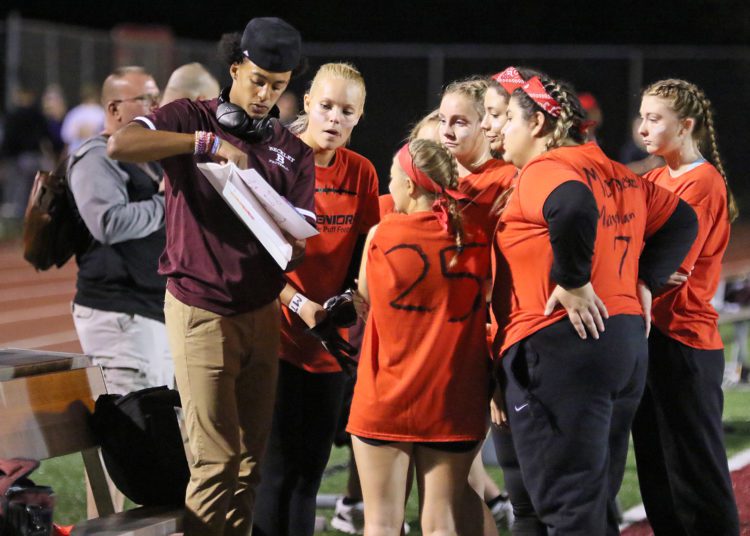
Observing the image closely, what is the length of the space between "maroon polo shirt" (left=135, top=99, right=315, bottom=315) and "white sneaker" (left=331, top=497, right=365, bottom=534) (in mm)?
1896

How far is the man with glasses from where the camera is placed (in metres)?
5.03

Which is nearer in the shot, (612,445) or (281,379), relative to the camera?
(612,445)

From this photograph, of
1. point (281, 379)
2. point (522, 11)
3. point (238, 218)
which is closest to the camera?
point (238, 218)

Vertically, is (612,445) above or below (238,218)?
below

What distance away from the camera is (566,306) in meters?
3.45

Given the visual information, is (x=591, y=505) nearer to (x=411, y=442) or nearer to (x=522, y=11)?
(x=411, y=442)

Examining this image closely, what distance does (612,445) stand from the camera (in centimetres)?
375

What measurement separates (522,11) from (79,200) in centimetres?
2418

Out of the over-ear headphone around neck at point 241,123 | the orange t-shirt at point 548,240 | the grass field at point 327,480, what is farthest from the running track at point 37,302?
the orange t-shirt at point 548,240

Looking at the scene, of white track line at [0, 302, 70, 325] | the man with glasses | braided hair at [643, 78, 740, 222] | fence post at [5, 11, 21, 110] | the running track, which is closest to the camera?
braided hair at [643, 78, 740, 222]

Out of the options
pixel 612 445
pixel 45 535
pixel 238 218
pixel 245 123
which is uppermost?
pixel 245 123

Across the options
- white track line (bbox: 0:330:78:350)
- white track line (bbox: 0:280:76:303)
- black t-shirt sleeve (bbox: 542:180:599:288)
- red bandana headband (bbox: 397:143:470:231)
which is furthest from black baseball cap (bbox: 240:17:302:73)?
white track line (bbox: 0:280:76:303)

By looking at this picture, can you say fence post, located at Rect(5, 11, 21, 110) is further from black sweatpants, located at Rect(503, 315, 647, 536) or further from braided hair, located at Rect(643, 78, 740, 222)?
black sweatpants, located at Rect(503, 315, 647, 536)

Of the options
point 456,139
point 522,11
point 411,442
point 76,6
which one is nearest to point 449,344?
point 411,442
